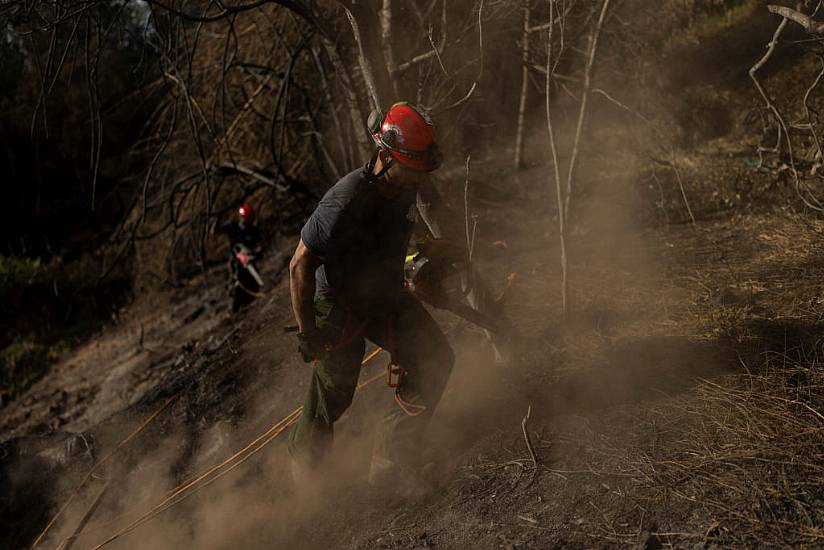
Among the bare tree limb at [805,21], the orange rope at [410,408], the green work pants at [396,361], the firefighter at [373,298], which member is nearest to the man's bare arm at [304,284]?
the firefighter at [373,298]

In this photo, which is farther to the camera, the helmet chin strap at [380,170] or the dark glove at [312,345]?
the dark glove at [312,345]

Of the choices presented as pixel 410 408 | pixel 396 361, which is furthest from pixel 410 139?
pixel 410 408

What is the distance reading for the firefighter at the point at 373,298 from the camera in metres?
2.97

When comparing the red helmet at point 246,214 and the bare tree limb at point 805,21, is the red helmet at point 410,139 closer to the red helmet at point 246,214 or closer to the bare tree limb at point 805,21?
the bare tree limb at point 805,21

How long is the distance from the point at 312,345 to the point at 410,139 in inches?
46.1

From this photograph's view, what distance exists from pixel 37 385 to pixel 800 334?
389 inches

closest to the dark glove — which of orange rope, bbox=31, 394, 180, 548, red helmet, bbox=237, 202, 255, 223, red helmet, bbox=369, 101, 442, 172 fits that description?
red helmet, bbox=369, 101, 442, 172

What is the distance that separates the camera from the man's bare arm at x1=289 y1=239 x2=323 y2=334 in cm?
306

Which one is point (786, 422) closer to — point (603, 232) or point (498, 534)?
point (498, 534)

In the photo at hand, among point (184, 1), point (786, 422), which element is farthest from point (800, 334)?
point (184, 1)

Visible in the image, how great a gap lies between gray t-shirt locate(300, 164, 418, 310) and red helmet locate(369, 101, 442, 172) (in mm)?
193

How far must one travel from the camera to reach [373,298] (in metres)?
3.36

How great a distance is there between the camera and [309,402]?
139 inches

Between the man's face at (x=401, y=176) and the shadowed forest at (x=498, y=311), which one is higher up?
the man's face at (x=401, y=176)
